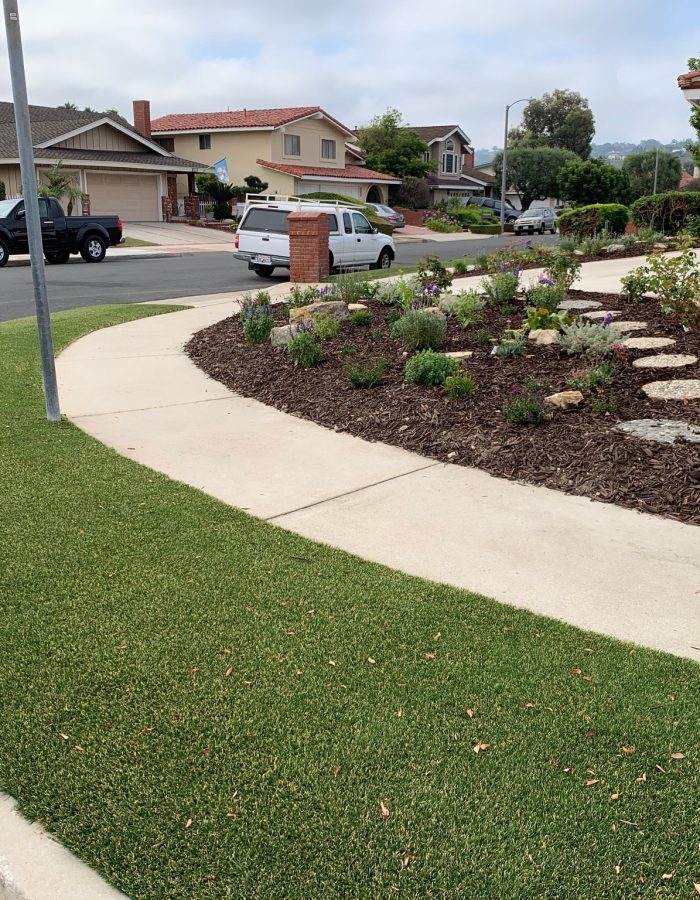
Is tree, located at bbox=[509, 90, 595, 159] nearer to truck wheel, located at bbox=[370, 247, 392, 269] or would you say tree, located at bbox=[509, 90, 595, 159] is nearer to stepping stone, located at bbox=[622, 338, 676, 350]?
truck wheel, located at bbox=[370, 247, 392, 269]

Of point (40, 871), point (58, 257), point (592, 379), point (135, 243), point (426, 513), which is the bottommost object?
point (40, 871)

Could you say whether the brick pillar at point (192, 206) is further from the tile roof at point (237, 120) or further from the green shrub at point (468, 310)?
the green shrub at point (468, 310)

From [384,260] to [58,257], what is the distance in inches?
389

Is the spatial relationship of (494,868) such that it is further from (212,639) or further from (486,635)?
(212,639)

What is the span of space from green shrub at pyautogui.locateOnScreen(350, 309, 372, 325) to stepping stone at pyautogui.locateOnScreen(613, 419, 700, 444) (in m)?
4.36

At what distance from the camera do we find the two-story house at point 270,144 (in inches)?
2031

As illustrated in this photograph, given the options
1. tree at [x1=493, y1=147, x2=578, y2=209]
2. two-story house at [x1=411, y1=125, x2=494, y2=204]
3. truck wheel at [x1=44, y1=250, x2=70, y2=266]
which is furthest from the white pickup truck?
tree at [x1=493, y1=147, x2=578, y2=209]

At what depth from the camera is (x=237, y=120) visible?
52.1 metres

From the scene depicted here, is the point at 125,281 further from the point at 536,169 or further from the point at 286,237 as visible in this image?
the point at 536,169

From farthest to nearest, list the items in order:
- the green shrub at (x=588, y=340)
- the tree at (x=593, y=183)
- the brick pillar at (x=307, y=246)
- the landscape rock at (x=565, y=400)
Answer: the tree at (x=593, y=183) → the brick pillar at (x=307, y=246) → the green shrub at (x=588, y=340) → the landscape rock at (x=565, y=400)

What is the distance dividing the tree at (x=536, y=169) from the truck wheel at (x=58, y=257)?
175 feet

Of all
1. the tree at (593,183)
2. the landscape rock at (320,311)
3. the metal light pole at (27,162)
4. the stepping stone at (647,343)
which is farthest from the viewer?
the tree at (593,183)

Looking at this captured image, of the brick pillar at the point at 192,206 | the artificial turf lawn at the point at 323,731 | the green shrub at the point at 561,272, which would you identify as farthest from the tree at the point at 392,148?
the artificial turf lawn at the point at 323,731

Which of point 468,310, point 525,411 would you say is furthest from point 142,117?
point 525,411
